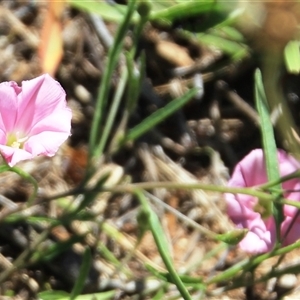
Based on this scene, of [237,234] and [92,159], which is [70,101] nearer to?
[92,159]

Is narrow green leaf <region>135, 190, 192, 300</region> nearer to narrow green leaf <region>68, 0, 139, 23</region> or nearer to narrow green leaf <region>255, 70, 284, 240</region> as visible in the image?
narrow green leaf <region>255, 70, 284, 240</region>

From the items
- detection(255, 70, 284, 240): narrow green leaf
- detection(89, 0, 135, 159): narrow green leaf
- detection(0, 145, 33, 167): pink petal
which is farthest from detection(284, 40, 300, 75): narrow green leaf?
detection(0, 145, 33, 167): pink petal

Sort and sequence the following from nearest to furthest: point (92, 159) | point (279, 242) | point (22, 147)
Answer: point (22, 147), point (279, 242), point (92, 159)

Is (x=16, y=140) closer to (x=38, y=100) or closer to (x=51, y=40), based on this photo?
(x=38, y=100)

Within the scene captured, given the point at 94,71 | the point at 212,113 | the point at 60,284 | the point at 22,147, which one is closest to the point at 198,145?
the point at 212,113

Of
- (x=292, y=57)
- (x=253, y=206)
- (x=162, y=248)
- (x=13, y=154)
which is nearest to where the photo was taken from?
(x=13, y=154)

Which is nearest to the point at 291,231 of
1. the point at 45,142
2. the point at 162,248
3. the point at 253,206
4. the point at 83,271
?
the point at 253,206
